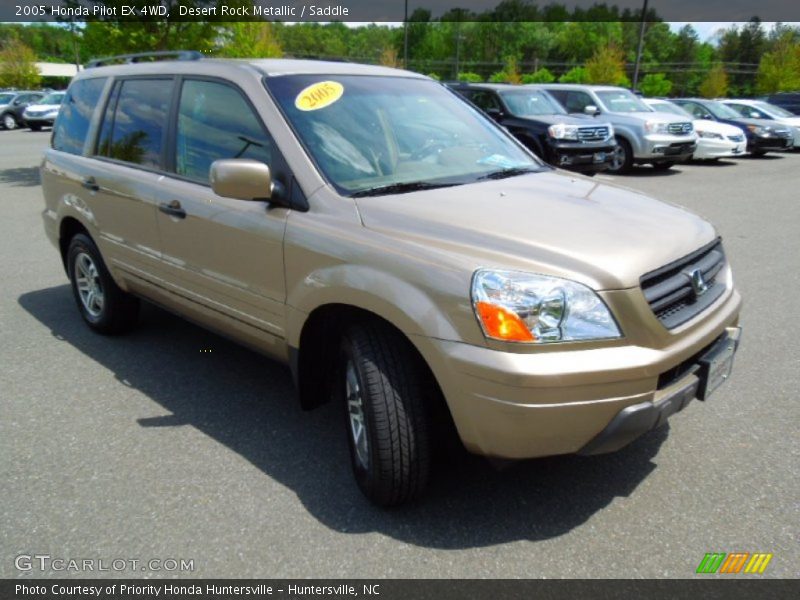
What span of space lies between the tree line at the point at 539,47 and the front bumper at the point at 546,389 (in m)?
42.0

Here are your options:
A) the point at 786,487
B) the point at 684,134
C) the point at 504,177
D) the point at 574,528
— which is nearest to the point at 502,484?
the point at 574,528

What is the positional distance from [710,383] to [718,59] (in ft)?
305

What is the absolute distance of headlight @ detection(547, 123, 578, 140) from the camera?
39.3ft

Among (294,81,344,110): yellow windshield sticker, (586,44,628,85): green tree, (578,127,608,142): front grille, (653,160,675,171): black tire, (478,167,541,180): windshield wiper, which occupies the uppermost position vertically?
(586,44,628,85): green tree

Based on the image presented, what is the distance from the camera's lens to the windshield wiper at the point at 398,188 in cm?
287

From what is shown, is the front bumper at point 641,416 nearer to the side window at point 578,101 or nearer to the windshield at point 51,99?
the side window at point 578,101

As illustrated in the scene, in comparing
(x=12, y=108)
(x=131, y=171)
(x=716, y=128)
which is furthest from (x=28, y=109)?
(x=131, y=171)

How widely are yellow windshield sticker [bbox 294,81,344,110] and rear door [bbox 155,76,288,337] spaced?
234 mm

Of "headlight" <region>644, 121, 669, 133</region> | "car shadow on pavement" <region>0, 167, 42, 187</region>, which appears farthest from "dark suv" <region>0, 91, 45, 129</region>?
"headlight" <region>644, 121, 669, 133</region>

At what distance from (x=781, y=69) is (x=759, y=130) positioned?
27.8 m

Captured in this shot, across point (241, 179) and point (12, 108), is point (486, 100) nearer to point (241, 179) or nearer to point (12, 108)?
point (241, 179)

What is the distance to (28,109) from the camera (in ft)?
91.1

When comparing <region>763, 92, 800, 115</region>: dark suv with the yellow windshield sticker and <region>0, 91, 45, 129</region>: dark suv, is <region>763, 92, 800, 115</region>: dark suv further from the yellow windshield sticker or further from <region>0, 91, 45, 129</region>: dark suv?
<region>0, 91, 45, 129</region>: dark suv
